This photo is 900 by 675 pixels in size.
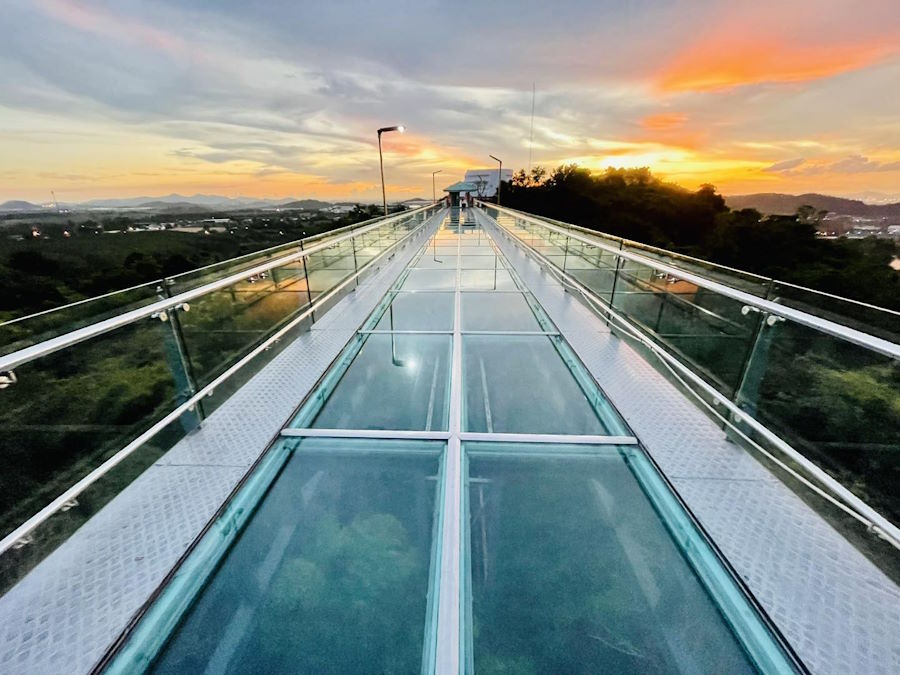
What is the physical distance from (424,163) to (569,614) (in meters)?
48.3

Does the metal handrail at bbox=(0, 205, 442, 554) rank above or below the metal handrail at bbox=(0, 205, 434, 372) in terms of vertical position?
below

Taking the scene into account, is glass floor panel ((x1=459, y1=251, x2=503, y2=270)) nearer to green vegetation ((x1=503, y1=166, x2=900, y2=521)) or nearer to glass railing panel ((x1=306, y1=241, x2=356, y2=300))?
green vegetation ((x1=503, y1=166, x2=900, y2=521))

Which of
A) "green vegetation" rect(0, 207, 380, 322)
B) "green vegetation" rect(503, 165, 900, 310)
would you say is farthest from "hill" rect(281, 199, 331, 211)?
"green vegetation" rect(503, 165, 900, 310)

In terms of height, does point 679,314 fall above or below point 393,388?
above

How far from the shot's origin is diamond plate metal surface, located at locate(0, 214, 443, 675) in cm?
124

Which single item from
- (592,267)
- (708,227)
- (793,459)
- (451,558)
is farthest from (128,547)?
(708,227)

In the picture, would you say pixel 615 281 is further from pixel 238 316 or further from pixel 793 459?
pixel 238 316

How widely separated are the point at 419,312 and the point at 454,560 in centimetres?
337

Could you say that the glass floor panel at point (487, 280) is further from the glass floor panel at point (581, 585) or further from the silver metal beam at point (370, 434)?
the glass floor panel at point (581, 585)

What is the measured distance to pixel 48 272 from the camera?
1519 inches

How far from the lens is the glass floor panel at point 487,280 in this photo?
5.78 metres

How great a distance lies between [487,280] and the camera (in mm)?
6227

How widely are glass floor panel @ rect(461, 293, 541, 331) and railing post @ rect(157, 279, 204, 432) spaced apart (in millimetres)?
2463

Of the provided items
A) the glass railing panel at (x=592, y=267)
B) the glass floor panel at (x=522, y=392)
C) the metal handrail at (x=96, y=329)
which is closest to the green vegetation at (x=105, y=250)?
the glass railing panel at (x=592, y=267)
